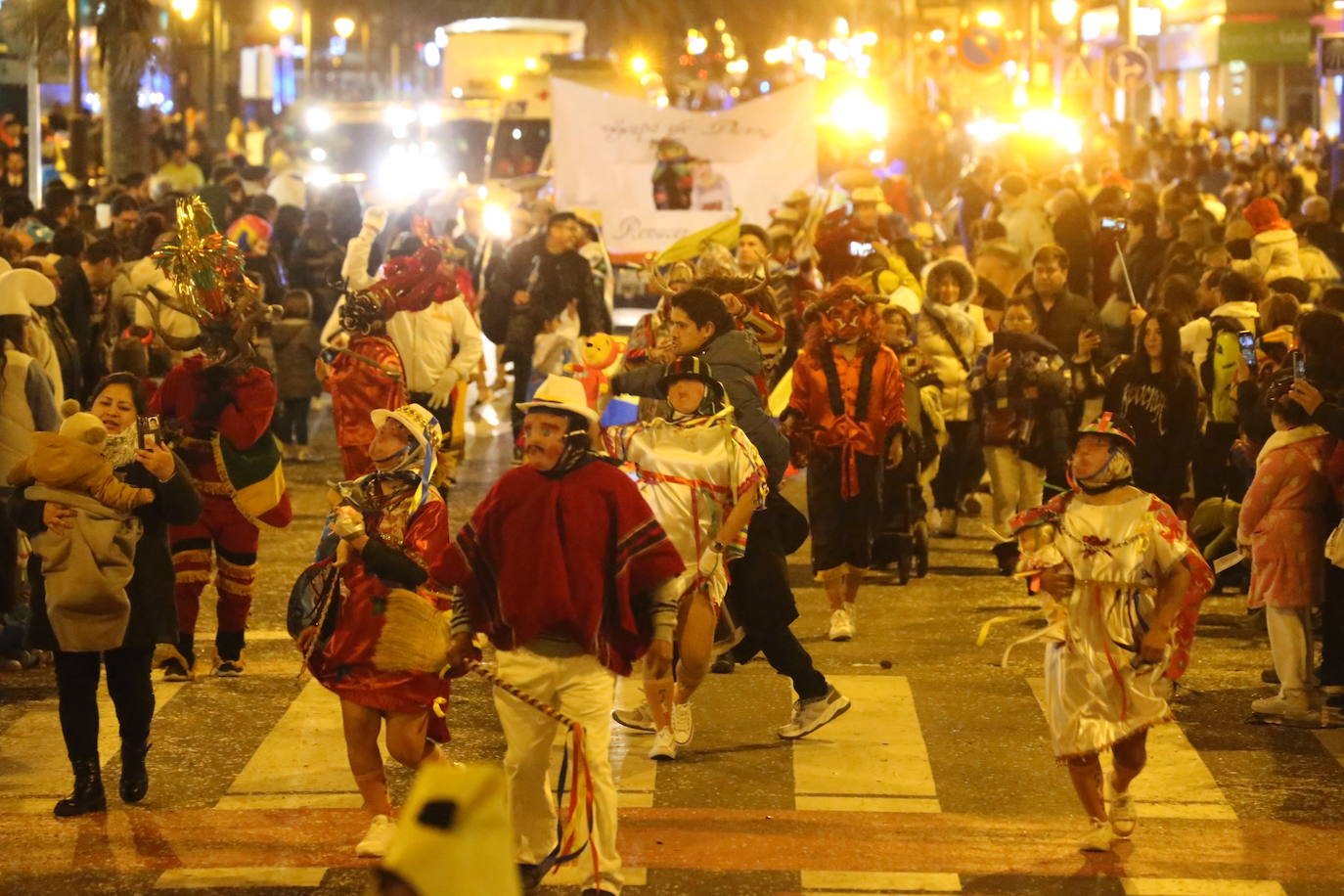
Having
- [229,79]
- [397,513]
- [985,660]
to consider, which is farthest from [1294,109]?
[397,513]

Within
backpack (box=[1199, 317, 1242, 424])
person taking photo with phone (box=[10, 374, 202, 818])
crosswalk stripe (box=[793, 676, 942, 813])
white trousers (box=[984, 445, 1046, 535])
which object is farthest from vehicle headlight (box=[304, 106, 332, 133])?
person taking photo with phone (box=[10, 374, 202, 818])

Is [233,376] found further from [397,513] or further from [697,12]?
[697,12]

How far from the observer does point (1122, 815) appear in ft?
24.3

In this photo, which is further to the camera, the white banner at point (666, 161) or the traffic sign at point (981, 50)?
the traffic sign at point (981, 50)

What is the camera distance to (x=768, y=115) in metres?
19.5

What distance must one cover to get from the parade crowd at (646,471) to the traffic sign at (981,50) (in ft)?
63.3

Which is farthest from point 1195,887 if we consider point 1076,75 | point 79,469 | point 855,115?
point 1076,75

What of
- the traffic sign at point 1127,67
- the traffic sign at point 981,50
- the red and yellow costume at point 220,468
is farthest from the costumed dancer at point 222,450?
the traffic sign at point 981,50

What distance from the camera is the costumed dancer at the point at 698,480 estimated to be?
8.17 metres

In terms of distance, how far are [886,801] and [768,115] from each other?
12259 millimetres

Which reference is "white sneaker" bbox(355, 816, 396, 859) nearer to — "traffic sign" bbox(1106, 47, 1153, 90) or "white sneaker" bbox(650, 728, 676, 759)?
"white sneaker" bbox(650, 728, 676, 759)

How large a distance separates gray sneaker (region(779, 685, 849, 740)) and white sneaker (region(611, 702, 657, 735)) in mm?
558

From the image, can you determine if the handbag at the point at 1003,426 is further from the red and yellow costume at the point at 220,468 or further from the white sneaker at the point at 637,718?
the red and yellow costume at the point at 220,468

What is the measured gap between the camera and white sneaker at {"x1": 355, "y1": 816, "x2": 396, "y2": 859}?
7160 mm
